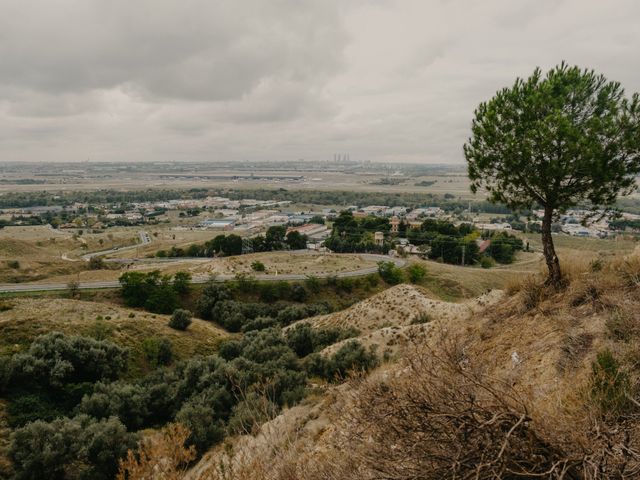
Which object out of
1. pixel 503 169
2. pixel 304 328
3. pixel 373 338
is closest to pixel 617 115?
pixel 503 169

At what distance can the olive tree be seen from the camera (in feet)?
34.7

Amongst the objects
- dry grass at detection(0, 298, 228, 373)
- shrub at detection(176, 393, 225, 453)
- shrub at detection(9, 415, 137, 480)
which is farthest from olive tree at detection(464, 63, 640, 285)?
dry grass at detection(0, 298, 228, 373)

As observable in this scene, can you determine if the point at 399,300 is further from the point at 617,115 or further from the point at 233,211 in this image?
the point at 233,211

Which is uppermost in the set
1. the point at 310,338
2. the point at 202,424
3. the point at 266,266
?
the point at 202,424

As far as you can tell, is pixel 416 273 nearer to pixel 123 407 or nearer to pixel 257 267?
pixel 257 267

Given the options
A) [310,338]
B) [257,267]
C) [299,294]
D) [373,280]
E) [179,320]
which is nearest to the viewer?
[310,338]

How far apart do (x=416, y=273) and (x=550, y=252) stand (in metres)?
37.9

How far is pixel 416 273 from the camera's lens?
162ft

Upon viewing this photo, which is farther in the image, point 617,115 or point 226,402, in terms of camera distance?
point 226,402

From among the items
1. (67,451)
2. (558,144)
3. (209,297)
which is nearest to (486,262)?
(209,297)

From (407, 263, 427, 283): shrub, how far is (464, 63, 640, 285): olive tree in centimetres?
3728

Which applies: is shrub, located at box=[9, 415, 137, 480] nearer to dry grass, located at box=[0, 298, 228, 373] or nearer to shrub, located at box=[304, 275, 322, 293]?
dry grass, located at box=[0, 298, 228, 373]

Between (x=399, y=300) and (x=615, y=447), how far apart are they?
28.6 metres

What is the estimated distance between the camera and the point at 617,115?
10.7 metres
